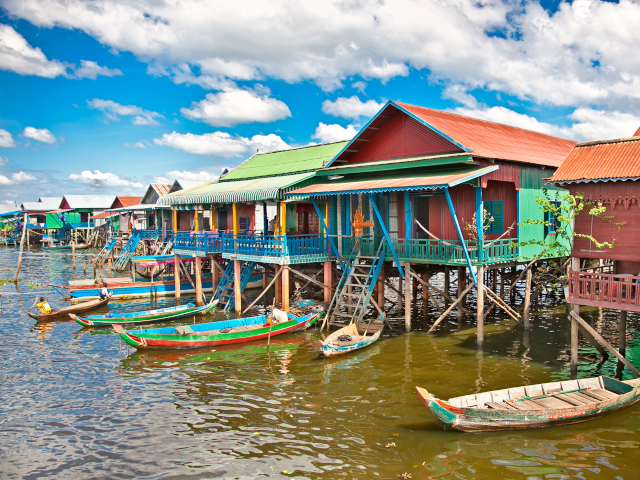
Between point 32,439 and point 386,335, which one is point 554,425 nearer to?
point 386,335

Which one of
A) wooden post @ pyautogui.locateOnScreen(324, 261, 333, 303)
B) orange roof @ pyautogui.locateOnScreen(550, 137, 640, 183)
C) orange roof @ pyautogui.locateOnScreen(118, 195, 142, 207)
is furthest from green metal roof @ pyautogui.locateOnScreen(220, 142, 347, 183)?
orange roof @ pyautogui.locateOnScreen(118, 195, 142, 207)

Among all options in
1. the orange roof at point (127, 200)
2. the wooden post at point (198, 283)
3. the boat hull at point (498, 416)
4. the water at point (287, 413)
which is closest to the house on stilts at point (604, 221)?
the water at point (287, 413)

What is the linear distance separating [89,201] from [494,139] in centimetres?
6410

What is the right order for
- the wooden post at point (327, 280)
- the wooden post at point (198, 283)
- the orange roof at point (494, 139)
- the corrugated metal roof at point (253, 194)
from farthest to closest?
the wooden post at point (198, 283) < the wooden post at point (327, 280) < the corrugated metal roof at point (253, 194) < the orange roof at point (494, 139)

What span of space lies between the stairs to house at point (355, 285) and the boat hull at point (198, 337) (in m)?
2.18

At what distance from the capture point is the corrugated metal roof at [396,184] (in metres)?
16.3

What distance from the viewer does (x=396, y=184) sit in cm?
1780

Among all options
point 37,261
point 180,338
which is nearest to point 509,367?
point 180,338

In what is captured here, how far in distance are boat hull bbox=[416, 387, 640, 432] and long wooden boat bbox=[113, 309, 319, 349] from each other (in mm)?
9188

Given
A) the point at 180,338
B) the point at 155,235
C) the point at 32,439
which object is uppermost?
the point at 155,235

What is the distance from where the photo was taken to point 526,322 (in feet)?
65.7

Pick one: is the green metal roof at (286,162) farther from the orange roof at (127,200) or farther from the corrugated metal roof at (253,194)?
the orange roof at (127,200)

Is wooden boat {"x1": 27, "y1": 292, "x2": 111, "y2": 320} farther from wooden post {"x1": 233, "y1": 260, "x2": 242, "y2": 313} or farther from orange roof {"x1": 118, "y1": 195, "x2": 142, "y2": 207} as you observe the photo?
orange roof {"x1": 118, "y1": 195, "x2": 142, "y2": 207}

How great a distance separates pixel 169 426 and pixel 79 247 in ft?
190
